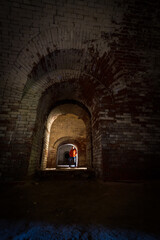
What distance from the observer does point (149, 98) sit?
12.3 ft

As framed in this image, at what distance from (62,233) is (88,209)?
0.59m

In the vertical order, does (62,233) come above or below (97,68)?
below

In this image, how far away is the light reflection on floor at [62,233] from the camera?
3.85 feet

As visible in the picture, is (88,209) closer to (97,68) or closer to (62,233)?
(62,233)

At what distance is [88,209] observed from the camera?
5.64 ft

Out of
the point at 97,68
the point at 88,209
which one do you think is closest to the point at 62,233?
the point at 88,209

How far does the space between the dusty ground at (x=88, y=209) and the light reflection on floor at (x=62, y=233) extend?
23mm

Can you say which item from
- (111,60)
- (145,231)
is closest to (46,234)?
(145,231)

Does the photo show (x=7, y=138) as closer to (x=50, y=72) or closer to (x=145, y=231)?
(x=50, y=72)

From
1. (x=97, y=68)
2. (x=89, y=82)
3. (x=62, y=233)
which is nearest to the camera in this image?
(x=62, y=233)

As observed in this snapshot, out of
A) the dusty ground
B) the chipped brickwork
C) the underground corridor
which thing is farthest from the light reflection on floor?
the chipped brickwork

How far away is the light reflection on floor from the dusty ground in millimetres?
23

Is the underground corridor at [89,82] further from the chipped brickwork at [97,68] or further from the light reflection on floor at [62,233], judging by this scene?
the light reflection on floor at [62,233]

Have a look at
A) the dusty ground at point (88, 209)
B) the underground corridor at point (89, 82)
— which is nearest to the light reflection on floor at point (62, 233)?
the dusty ground at point (88, 209)
